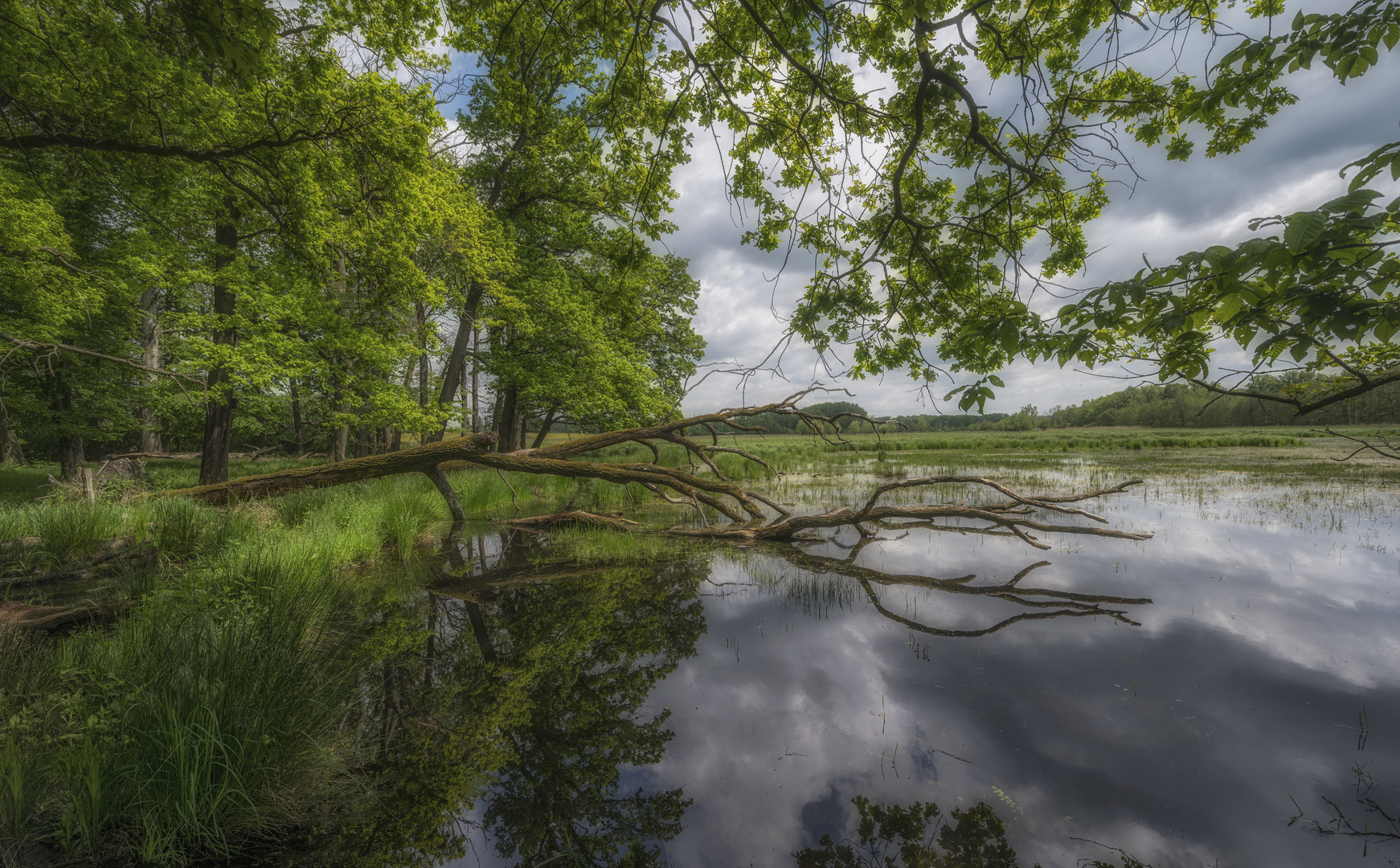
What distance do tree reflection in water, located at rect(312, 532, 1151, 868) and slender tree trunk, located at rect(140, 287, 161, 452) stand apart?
15837 millimetres

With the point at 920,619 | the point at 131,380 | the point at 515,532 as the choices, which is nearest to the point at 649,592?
the point at 920,619

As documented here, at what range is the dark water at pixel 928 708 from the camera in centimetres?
260

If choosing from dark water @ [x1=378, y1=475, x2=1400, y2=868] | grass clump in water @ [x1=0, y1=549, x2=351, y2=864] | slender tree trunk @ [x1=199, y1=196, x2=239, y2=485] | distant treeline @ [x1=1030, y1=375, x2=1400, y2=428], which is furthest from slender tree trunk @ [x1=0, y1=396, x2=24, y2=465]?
distant treeline @ [x1=1030, y1=375, x2=1400, y2=428]

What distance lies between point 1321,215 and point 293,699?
5.94m

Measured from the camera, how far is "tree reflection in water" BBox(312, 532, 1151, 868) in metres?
2.48

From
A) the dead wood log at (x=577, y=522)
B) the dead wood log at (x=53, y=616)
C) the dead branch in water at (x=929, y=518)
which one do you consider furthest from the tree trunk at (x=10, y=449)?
the dead branch in water at (x=929, y=518)

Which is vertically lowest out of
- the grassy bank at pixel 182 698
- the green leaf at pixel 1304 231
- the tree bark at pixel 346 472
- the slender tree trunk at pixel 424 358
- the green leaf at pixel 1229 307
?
the grassy bank at pixel 182 698

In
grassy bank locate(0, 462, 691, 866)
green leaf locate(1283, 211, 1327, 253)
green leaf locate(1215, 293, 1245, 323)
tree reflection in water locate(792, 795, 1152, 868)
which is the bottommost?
tree reflection in water locate(792, 795, 1152, 868)

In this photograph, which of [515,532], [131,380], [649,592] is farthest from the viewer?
[131,380]

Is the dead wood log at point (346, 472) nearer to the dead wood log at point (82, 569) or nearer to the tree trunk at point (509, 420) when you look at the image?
the dead wood log at point (82, 569)

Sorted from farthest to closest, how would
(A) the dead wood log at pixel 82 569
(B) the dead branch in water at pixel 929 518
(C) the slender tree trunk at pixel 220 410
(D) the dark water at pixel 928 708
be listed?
(C) the slender tree trunk at pixel 220 410 → (B) the dead branch in water at pixel 929 518 → (A) the dead wood log at pixel 82 569 → (D) the dark water at pixel 928 708

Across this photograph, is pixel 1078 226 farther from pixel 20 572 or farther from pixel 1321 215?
pixel 20 572

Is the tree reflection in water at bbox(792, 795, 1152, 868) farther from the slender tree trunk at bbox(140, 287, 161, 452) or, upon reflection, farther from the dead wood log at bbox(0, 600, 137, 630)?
the slender tree trunk at bbox(140, 287, 161, 452)

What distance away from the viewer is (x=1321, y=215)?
2000mm
